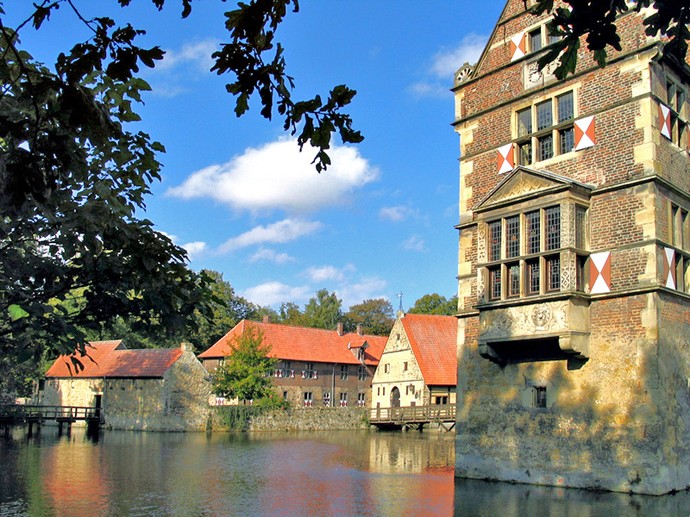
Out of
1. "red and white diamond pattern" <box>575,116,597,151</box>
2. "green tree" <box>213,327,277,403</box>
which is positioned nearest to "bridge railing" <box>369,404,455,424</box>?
"green tree" <box>213,327,277,403</box>

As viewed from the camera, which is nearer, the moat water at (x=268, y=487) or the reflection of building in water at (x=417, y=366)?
the moat water at (x=268, y=487)

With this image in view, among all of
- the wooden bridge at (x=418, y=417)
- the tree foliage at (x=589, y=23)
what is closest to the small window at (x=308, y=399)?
the wooden bridge at (x=418, y=417)

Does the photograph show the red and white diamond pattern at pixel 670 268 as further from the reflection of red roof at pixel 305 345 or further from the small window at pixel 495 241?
the reflection of red roof at pixel 305 345

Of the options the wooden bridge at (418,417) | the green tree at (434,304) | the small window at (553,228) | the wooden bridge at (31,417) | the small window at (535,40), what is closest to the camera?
the small window at (553,228)

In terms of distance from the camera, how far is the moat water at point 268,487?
13.3 meters

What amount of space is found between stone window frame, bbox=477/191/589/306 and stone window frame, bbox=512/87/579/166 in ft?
5.10

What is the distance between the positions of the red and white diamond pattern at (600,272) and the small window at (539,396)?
250 centimetres

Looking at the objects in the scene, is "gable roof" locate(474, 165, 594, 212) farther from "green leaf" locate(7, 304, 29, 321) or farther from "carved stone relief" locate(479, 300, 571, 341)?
"green leaf" locate(7, 304, 29, 321)

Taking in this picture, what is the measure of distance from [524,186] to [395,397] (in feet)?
105

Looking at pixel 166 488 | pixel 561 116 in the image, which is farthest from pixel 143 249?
pixel 561 116

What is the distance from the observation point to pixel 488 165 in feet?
59.9

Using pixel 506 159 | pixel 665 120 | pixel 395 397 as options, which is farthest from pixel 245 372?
pixel 665 120

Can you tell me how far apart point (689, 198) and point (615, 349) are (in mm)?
4054

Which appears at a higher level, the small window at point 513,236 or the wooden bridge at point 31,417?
the small window at point 513,236
